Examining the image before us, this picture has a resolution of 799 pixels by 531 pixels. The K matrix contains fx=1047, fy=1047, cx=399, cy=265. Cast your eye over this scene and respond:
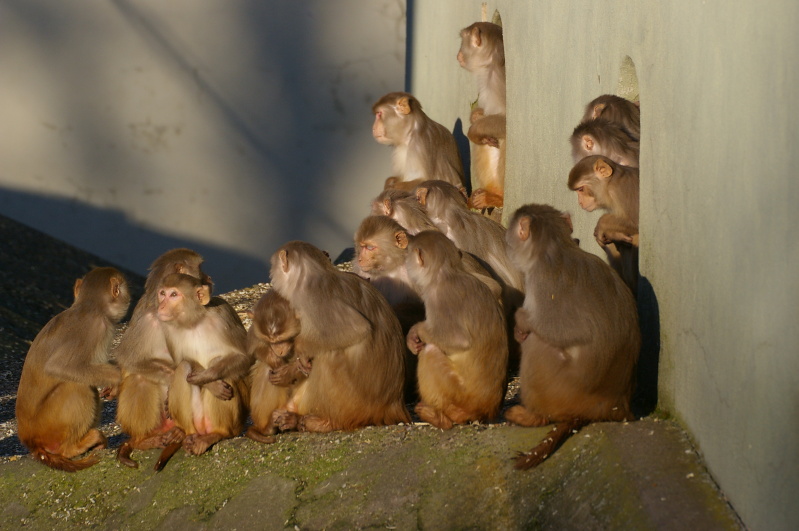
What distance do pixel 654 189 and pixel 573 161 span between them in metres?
1.15

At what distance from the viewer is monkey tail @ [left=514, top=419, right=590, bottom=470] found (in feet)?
12.7

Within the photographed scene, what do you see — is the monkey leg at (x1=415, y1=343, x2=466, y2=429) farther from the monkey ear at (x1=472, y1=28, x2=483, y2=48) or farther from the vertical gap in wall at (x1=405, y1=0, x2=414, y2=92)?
the vertical gap in wall at (x1=405, y1=0, x2=414, y2=92)

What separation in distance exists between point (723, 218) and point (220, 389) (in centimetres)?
238

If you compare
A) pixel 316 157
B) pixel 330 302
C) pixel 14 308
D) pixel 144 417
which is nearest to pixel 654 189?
pixel 330 302

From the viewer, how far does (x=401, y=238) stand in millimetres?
5477

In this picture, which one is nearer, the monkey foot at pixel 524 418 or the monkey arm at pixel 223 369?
the monkey foot at pixel 524 418

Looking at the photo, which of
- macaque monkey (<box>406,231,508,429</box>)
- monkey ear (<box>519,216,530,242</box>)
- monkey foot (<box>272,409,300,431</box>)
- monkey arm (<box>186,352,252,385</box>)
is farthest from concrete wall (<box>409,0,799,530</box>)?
monkey arm (<box>186,352,252,385</box>)

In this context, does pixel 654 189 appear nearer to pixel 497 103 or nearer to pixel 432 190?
pixel 432 190

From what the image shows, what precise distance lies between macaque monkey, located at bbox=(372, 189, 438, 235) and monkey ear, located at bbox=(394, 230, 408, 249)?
52 centimetres

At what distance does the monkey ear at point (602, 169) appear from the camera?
468 cm

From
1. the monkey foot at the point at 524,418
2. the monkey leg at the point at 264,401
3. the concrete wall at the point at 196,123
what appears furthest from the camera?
the concrete wall at the point at 196,123

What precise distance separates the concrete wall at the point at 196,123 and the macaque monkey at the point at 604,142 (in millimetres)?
7424

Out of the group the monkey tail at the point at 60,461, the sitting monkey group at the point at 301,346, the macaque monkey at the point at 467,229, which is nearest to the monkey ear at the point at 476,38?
the macaque monkey at the point at 467,229

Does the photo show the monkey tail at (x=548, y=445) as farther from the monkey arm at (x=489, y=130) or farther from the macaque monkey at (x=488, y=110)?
the monkey arm at (x=489, y=130)
